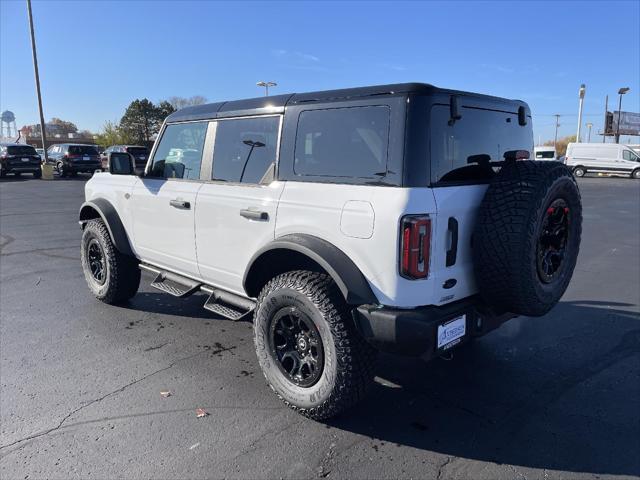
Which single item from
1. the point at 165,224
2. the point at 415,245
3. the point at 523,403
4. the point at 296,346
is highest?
the point at 415,245

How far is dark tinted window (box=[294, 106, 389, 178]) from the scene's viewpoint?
271 cm

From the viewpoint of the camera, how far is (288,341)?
3.14 meters

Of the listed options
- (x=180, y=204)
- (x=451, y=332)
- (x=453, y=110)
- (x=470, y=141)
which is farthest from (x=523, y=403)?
(x=180, y=204)

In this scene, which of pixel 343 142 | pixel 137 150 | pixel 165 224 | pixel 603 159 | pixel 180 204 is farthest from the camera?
pixel 603 159

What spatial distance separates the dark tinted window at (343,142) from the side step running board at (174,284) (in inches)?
63.5

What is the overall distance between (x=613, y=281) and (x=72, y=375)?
20.5 feet

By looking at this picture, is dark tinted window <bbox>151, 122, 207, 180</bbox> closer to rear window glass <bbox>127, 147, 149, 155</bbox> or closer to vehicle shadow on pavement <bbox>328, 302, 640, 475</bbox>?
vehicle shadow on pavement <bbox>328, 302, 640, 475</bbox>

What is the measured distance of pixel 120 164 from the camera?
4645 mm

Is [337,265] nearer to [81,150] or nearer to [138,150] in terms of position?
[138,150]

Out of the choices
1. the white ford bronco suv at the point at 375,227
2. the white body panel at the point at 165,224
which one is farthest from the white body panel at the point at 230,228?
the white body panel at the point at 165,224

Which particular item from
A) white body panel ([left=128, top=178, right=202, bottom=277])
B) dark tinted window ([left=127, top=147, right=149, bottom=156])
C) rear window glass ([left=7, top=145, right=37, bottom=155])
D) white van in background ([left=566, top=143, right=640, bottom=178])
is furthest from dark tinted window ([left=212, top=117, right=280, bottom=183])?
white van in background ([left=566, top=143, right=640, bottom=178])

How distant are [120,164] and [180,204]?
1.12 metres

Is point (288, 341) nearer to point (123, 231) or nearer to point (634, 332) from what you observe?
point (123, 231)

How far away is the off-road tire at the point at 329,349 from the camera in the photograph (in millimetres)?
2750
